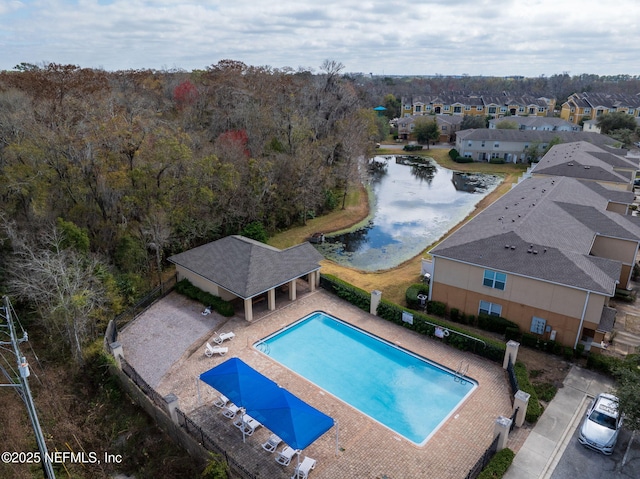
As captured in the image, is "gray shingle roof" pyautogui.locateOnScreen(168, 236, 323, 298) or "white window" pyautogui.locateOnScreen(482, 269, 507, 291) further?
"gray shingle roof" pyautogui.locateOnScreen(168, 236, 323, 298)

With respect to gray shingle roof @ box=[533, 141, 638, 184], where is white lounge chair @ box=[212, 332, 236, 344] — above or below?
below

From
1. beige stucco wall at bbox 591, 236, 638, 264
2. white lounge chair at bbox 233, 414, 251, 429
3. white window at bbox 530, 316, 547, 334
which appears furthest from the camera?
beige stucco wall at bbox 591, 236, 638, 264

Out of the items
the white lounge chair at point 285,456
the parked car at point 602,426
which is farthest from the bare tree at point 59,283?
the parked car at point 602,426

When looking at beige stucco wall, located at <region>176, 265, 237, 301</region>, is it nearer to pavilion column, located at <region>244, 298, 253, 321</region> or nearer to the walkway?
pavilion column, located at <region>244, 298, 253, 321</region>

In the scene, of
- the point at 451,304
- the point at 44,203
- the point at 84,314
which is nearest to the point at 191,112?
the point at 44,203

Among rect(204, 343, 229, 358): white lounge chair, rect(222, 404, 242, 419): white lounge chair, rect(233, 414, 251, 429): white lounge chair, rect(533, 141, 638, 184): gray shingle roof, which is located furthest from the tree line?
rect(533, 141, 638, 184): gray shingle roof

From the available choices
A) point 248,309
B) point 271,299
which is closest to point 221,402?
point 248,309

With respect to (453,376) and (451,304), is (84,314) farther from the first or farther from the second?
(451,304)

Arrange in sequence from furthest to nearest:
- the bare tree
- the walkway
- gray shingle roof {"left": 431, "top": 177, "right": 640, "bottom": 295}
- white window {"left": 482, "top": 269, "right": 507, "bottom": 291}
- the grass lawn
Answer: the grass lawn < white window {"left": 482, "top": 269, "right": 507, "bottom": 291} < gray shingle roof {"left": 431, "top": 177, "right": 640, "bottom": 295} < the bare tree < the walkway
